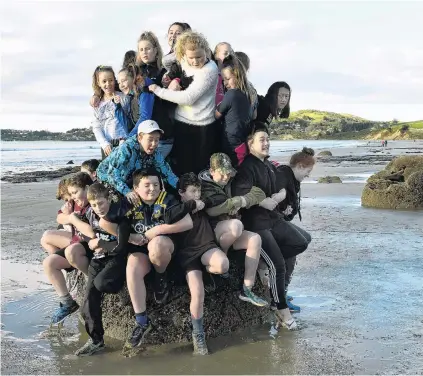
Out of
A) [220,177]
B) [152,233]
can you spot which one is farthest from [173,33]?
[152,233]

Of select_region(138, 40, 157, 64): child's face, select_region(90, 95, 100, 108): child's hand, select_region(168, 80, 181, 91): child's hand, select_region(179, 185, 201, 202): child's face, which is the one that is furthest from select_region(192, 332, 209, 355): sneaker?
select_region(138, 40, 157, 64): child's face

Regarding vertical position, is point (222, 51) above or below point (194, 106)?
above

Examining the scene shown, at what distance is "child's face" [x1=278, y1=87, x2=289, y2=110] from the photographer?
677cm

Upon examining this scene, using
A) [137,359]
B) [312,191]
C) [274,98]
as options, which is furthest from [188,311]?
[312,191]

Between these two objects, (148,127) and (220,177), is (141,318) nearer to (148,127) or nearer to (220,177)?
(220,177)

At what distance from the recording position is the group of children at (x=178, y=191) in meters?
5.32

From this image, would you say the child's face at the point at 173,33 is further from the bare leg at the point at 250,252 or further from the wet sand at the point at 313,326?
the wet sand at the point at 313,326

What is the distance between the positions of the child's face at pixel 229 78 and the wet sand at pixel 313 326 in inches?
98.5

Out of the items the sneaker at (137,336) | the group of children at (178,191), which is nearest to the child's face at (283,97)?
the group of children at (178,191)

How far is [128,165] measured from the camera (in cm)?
559

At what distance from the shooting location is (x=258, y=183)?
600 cm

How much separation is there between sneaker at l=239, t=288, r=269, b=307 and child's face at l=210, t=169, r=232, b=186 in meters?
1.05

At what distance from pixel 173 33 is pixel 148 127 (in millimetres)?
2008

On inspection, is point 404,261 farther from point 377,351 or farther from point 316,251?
point 377,351
